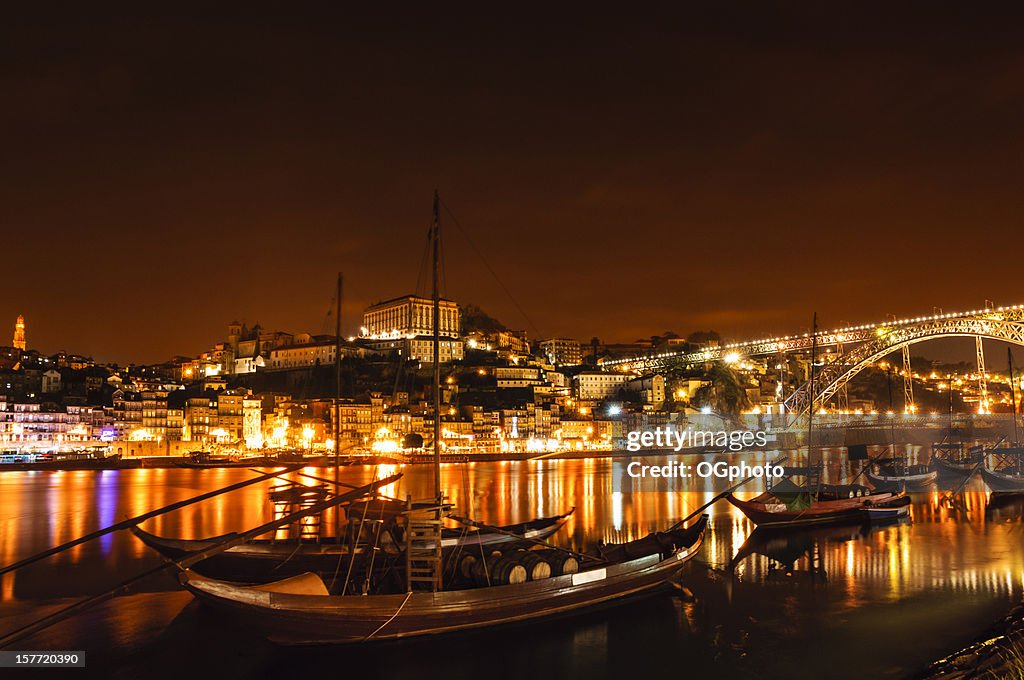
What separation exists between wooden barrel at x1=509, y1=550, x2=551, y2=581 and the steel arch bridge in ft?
112

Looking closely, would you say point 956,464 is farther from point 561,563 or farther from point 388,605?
point 388,605

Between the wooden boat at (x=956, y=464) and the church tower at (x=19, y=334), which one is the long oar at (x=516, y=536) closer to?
the wooden boat at (x=956, y=464)

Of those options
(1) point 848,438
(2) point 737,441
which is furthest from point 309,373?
(1) point 848,438

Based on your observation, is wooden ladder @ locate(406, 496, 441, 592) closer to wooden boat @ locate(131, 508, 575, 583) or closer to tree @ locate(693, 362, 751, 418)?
wooden boat @ locate(131, 508, 575, 583)

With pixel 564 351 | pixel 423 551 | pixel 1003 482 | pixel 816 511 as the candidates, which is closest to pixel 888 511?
pixel 816 511

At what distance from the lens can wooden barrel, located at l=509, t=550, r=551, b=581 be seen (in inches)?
448

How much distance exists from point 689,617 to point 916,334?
160 feet

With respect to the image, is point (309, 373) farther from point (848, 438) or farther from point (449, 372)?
point (848, 438)

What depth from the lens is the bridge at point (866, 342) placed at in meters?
47.2

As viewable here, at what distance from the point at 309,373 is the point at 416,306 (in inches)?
750

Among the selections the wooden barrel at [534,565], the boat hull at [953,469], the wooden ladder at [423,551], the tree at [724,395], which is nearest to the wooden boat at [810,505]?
the wooden barrel at [534,565]

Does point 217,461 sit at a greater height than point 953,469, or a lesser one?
lesser

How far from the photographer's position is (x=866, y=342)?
189ft

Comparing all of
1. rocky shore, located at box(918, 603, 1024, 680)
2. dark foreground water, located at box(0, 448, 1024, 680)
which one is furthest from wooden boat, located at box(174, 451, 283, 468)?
rocky shore, located at box(918, 603, 1024, 680)
